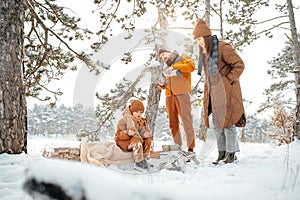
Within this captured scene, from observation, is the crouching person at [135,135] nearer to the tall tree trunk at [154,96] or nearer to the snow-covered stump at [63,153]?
the snow-covered stump at [63,153]

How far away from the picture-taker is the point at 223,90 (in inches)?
140

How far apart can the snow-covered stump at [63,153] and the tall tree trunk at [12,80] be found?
354 millimetres

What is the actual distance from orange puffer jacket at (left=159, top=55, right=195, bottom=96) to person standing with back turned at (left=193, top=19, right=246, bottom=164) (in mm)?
463

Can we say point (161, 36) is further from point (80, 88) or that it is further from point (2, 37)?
point (2, 37)

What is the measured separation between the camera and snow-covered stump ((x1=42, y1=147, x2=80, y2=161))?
3658 mm

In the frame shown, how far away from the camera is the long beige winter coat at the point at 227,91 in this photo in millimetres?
3477

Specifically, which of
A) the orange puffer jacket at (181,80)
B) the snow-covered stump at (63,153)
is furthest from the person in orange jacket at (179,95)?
the snow-covered stump at (63,153)

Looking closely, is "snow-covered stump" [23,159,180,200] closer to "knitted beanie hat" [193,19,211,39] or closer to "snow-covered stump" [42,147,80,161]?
"snow-covered stump" [42,147,80,161]

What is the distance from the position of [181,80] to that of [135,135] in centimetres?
124

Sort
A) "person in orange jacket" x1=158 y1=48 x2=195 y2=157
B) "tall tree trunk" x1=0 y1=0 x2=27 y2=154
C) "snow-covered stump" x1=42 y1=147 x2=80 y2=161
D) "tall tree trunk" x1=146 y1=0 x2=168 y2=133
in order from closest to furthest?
"tall tree trunk" x1=0 y1=0 x2=27 y2=154, "snow-covered stump" x1=42 y1=147 x2=80 y2=161, "person in orange jacket" x1=158 y1=48 x2=195 y2=157, "tall tree trunk" x1=146 y1=0 x2=168 y2=133

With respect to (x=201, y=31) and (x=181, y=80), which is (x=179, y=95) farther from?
(x=201, y=31)

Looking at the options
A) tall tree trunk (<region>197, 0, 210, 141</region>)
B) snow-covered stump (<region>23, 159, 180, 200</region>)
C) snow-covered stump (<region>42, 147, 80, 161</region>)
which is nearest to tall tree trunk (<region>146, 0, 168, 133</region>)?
tall tree trunk (<region>197, 0, 210, 141</region>)

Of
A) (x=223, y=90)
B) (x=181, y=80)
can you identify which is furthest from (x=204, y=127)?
(x=223, y=90)

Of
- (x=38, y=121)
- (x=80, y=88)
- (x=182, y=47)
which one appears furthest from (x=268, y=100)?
(x=38, y=121)
